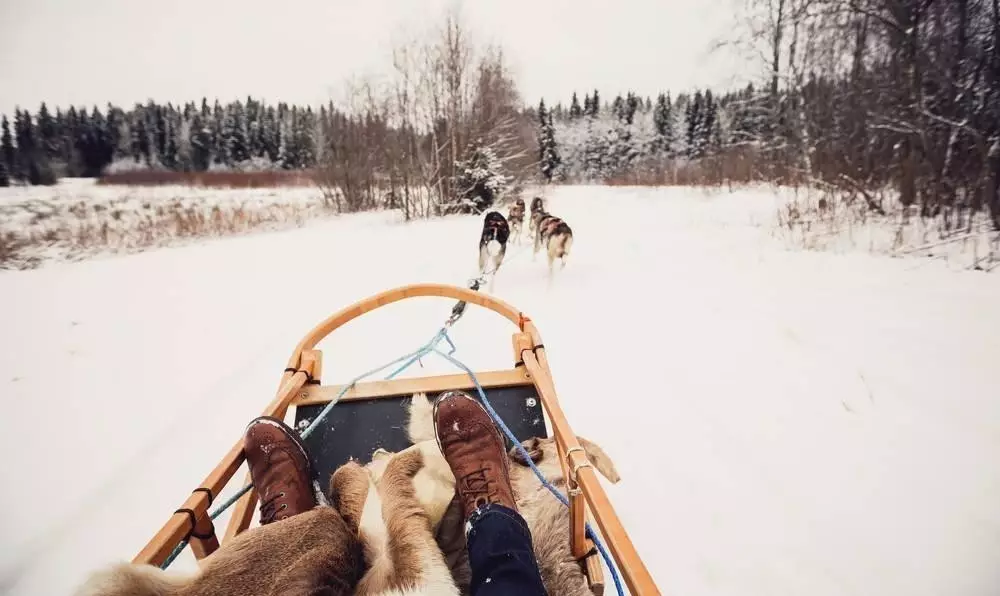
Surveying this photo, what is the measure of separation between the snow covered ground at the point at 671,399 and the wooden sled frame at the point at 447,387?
683mm

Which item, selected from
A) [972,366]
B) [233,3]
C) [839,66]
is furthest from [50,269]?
[839,66]

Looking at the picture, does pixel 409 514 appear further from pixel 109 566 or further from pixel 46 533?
pixel 46 533

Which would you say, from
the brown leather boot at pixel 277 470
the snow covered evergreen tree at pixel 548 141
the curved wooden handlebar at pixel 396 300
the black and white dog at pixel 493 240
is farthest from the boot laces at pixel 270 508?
the snow covered evergreen tree at pixel 548 141

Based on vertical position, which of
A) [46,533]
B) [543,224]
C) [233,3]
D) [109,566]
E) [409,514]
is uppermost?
[233,3]

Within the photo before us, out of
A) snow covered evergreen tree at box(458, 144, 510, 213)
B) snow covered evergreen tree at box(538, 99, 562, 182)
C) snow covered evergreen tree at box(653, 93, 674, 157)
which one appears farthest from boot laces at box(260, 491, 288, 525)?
snow covered evergreen tree at box(653, 93, 674, 157)

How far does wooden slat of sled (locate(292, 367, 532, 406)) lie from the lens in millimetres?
1875

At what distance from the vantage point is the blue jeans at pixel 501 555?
3.30ft

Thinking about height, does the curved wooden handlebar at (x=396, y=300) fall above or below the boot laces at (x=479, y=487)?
above

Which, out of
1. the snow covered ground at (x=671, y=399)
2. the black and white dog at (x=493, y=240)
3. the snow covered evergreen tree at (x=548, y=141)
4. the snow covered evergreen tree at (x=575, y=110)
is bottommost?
the snow covered ground at (x=671, y=399)

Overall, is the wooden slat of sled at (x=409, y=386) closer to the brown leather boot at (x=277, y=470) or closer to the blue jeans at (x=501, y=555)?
the brown leather boot at (x=277, y=470)

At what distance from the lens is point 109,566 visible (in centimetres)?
78

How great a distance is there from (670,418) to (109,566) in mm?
2413

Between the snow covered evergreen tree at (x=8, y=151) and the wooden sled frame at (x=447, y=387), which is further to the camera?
the snow covered evergreen tree at (x=8, y=151)

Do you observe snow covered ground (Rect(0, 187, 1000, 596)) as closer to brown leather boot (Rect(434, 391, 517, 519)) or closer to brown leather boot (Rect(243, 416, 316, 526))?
brown leather boot (Rect(434, 391, 517, 519))
